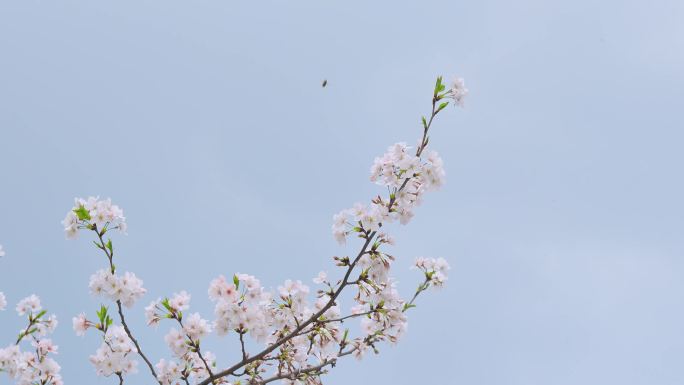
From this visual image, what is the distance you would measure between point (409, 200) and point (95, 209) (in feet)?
11.4

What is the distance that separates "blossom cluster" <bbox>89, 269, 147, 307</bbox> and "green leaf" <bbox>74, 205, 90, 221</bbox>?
612 mm

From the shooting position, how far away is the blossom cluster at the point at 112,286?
681 cm

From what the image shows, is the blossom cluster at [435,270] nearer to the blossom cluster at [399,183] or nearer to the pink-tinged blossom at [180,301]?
the blossom cluster at [399,183]

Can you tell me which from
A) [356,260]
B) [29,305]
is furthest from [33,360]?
[356,260]

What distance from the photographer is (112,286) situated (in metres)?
6.83

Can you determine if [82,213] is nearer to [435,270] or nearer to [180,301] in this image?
[180,301]

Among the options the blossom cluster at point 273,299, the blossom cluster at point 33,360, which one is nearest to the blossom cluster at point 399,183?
the blossom cluster at point 273,299

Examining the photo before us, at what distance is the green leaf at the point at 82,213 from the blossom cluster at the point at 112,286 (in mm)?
612

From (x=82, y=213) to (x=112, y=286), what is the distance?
34.0 inches

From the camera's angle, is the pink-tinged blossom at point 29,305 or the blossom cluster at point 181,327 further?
the pink-tinged blossom at point 29,305

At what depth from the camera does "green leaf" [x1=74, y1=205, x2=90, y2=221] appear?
6.71 meters

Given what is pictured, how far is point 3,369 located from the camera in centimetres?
838

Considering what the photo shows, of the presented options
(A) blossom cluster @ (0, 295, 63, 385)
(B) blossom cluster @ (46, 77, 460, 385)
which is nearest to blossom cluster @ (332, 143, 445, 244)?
(B) blossom cluster @ (46, 77, 460, 385)

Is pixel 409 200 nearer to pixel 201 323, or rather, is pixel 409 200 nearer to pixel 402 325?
pixel 402 325
